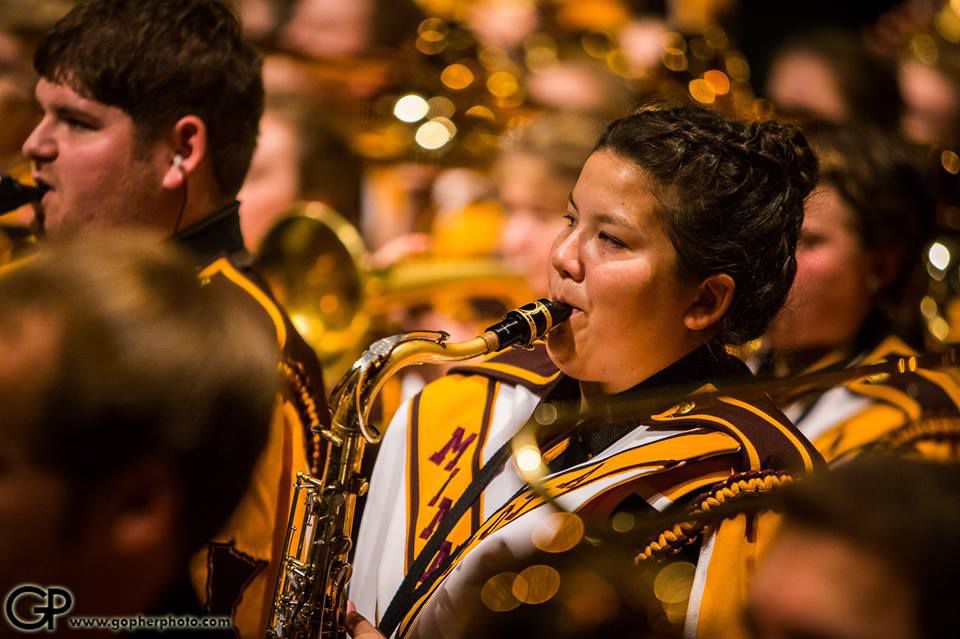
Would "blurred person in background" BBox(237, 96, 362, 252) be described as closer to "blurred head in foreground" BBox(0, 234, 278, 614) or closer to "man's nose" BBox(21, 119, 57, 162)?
"man's nose" BBox(21, 119, 57, 162)

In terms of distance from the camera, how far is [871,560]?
0.97 m

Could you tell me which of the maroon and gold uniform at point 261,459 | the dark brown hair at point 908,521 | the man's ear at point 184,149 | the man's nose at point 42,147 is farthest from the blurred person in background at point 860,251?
the dark brown hair at point 908,521

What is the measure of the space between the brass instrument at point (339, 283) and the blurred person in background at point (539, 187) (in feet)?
0.41

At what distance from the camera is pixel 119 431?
1125 millimetres

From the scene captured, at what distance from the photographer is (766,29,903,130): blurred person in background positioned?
15.0ft

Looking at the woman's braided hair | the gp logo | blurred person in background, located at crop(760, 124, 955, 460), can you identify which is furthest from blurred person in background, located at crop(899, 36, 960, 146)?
the gp logo

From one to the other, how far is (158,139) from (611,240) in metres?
→ 1.01

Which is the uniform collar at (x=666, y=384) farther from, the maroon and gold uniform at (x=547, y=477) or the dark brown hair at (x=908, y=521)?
the dark brown hair at (x=908, y=521)

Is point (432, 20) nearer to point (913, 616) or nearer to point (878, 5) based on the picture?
point (878, 5)

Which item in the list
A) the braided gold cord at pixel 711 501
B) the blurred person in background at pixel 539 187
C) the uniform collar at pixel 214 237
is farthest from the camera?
the blurred person in background at pixel 539 187

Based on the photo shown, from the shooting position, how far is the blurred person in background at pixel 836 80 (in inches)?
180

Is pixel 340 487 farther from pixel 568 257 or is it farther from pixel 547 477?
pixel 568 257

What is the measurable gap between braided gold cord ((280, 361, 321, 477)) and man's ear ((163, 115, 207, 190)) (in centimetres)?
45

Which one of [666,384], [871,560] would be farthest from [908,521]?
[666,384]
